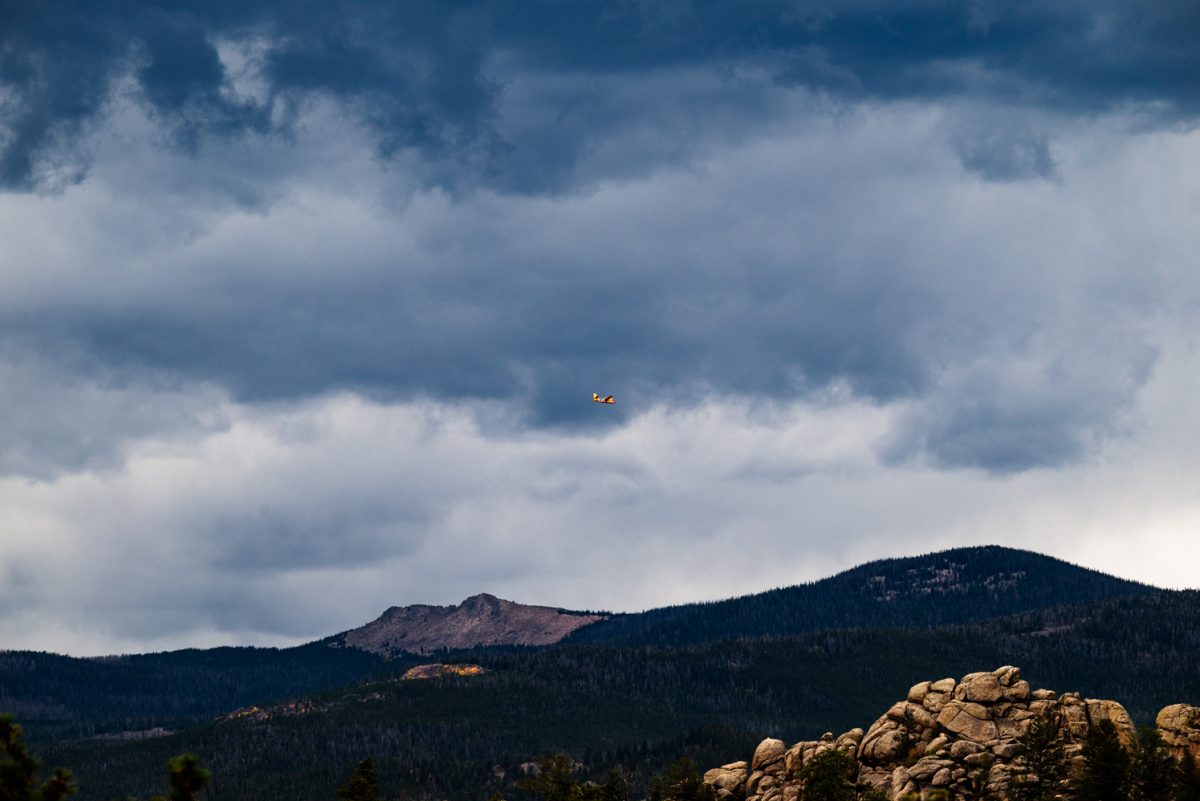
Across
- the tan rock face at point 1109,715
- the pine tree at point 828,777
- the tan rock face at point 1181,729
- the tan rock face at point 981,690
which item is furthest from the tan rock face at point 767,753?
the tan rock face at point 1181,729

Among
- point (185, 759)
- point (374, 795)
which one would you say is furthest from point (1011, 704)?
point (185, 759)

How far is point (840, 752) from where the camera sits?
570 feet

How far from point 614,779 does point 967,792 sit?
171 ft

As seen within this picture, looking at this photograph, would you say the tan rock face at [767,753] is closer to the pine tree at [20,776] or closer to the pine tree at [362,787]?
the pine tree at [362,787]

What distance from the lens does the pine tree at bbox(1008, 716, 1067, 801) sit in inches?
5807

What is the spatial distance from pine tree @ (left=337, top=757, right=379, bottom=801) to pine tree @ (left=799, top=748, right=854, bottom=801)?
4506cm

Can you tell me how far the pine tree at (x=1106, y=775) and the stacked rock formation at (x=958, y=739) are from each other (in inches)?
449

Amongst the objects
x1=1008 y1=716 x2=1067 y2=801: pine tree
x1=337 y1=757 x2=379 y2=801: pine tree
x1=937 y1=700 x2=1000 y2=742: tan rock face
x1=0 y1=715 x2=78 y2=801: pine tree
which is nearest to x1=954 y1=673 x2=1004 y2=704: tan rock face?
x1=937 y1=700 x2=1000 y2=742: tan rock face

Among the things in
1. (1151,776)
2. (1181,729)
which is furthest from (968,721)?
(1151,776)

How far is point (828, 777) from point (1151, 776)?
33.1m

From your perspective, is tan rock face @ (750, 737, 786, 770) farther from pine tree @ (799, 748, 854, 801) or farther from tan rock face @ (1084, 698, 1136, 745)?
tan rock face @ (1084, 698, 1136, 745)

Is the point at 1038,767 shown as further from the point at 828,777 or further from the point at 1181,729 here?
the point at 828,777

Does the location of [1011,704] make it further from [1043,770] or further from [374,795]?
[374,795]

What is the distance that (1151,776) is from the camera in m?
146
